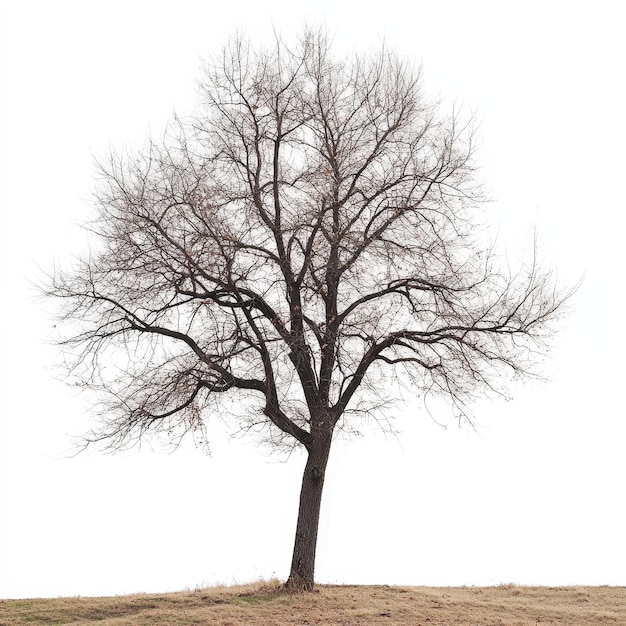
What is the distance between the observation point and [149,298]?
14.4 metres

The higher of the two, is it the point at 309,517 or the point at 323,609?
the point at 309,517

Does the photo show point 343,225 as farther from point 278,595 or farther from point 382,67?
point 278,595

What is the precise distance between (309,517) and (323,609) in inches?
67.7

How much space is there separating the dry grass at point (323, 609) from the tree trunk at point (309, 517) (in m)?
0.38

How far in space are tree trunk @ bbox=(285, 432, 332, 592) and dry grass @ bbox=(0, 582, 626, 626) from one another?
380mm

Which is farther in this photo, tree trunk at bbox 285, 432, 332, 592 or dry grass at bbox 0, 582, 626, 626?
tree trunk at bbox 285, 432, 332, 592

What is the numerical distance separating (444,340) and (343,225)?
115 inches

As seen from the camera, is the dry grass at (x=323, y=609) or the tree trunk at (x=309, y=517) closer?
the dry grass at (x=323, y=609)

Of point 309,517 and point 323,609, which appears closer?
point 323,609

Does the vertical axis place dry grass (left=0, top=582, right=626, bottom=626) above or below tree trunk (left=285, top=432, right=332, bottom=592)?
below

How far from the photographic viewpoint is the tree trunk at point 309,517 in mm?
14250

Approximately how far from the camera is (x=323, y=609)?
13.2 meters

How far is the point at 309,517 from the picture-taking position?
1433cm

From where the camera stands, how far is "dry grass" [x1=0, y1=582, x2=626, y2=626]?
12.7 meters
